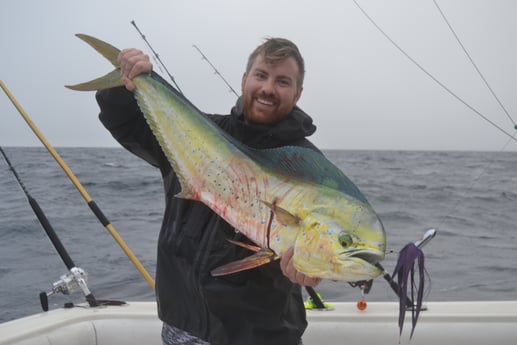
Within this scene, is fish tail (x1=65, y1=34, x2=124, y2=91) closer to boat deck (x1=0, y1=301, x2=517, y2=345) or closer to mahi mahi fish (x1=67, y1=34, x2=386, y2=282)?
mahi mahi fish (x1=67, y1=34, x2=386, y2=282)

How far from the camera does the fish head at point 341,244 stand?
1.42m

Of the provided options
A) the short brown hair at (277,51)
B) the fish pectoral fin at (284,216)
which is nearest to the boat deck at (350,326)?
the short brown hair at (277,51)

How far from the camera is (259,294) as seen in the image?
2.02 meters

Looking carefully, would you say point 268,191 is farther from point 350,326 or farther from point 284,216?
point 350,326

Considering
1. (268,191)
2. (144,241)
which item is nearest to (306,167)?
(268,191)

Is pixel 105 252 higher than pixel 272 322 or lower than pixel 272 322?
lower

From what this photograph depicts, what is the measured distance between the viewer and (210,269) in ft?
6.54

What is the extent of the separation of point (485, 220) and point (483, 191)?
326 inches

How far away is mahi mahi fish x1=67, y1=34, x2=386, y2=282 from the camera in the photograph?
146 cm

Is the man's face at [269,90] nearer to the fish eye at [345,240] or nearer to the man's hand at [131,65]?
the man's hand at [131,65]

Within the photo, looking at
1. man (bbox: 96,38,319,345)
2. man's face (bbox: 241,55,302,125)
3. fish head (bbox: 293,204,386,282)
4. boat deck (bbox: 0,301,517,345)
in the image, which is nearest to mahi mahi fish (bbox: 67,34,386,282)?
fish head (bbox: 293,204,386,282)

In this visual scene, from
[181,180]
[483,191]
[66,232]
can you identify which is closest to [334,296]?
[181,180]

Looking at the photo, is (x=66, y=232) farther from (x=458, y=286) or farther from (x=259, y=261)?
(x=259, y=261)

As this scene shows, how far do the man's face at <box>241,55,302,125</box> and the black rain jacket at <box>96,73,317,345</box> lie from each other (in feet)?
0.15
